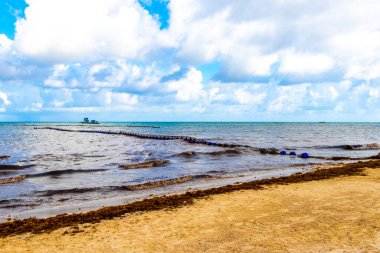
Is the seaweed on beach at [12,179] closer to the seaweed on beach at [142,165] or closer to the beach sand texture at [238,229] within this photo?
the seaweed on beach at [142,165]

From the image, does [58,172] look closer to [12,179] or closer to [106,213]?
[12,179]

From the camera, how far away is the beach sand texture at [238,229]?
772 cm

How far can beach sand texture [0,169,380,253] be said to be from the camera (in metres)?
7.72

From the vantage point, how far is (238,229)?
29.2 feet

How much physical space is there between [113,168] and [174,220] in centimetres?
1562

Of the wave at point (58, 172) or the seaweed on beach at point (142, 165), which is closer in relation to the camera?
the wave at point (58, 172)

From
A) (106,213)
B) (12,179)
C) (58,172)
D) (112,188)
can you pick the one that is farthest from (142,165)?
(106,213)

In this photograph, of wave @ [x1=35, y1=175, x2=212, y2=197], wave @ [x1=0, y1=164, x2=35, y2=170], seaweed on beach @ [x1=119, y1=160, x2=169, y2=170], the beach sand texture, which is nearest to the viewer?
the beach sand texture

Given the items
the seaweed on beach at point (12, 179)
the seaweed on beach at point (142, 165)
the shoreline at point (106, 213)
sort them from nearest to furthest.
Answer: the shoreline at point (106, 213), the seaweed on beach at point (12, 179), the seaweed on beach at point (142, 165)

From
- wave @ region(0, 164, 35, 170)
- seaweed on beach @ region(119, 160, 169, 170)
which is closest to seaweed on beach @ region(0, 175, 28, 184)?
wave @ region(0, 164, 35, 170)

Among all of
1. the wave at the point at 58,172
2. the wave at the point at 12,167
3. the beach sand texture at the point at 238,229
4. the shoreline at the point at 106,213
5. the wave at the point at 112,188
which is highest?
the beach sand texture at the point at 238,229

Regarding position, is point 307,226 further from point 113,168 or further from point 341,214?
point 113,168

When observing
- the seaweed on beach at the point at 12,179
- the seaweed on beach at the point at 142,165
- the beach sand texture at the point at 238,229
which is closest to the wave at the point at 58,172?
the seaweed on beach at the point at 12,179

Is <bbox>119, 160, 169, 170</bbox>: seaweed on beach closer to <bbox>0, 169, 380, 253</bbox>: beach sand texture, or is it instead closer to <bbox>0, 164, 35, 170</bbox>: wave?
<bbox>0, 164, 35, 170</bbox>: wave
